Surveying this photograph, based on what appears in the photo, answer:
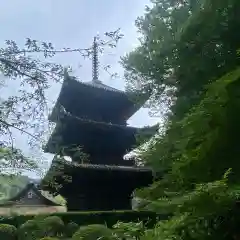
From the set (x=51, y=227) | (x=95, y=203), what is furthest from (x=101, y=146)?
(x=51, y=227)

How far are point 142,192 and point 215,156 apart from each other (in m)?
2.78

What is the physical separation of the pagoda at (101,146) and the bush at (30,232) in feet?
8.51

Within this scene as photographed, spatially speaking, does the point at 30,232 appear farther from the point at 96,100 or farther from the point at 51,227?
the point at 96,100

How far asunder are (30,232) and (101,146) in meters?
4.72

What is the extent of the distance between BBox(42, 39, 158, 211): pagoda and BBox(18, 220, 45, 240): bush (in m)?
2.59

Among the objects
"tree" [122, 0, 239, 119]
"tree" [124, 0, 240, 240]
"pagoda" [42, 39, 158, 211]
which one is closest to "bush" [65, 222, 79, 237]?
"pagoda" [42, 39, 158, 211]

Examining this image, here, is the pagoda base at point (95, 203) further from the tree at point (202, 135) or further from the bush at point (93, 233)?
the bush at point (93, 233)

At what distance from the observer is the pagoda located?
1123 centimetres

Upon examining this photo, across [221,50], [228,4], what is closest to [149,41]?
[221,50]

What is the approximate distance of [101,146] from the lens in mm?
12109

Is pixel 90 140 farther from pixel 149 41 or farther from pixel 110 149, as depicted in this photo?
pixel 149 41

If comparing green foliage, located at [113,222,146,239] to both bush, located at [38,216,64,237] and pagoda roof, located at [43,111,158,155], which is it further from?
pagoda roof, located at [43,111,158,155]

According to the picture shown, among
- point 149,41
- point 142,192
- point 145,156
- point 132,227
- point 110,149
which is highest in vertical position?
point 149,41

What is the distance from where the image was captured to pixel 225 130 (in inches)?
162
